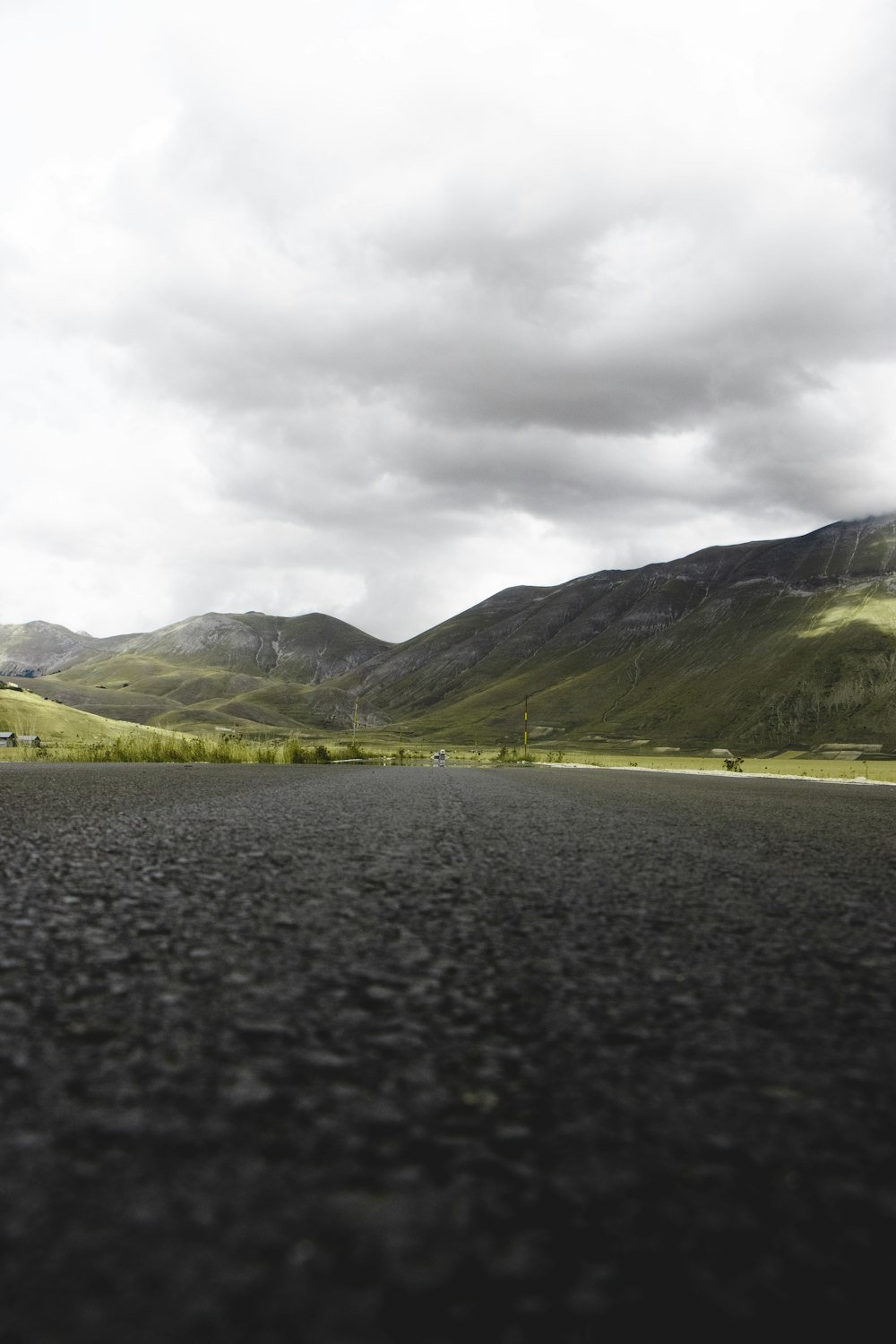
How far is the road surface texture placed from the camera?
1.17 m

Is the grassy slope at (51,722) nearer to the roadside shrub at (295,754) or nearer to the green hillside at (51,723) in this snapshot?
the green hillside at (51,723)

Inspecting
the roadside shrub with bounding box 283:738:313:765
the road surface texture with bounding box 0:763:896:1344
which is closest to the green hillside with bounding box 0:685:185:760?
the roadside shrub with bounding box 283:738:313:765

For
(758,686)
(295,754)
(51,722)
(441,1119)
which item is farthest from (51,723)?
(758,686)

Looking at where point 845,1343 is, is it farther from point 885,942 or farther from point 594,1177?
point 885,942

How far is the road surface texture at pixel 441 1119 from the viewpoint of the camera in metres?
1.17

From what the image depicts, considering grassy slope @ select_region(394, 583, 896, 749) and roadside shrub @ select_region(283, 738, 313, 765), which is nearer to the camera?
roadside shrub @ select_region(283, 738, 313, 765)

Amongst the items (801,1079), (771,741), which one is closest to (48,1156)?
(801,1079)

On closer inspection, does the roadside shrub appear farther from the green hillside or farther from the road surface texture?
the road surface texture

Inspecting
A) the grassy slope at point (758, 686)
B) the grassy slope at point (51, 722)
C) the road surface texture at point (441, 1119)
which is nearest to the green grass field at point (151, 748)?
the grassy slope at point (51, 722)

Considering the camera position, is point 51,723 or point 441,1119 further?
point 51,723

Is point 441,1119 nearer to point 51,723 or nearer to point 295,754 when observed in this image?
point 295,754

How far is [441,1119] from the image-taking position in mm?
1716

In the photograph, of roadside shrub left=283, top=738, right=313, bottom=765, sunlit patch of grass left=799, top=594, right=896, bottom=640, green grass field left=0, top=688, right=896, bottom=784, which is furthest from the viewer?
sunlit patch of grass left=799, top=594, right=896, bottom=640

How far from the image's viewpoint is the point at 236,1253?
48.8 inches
